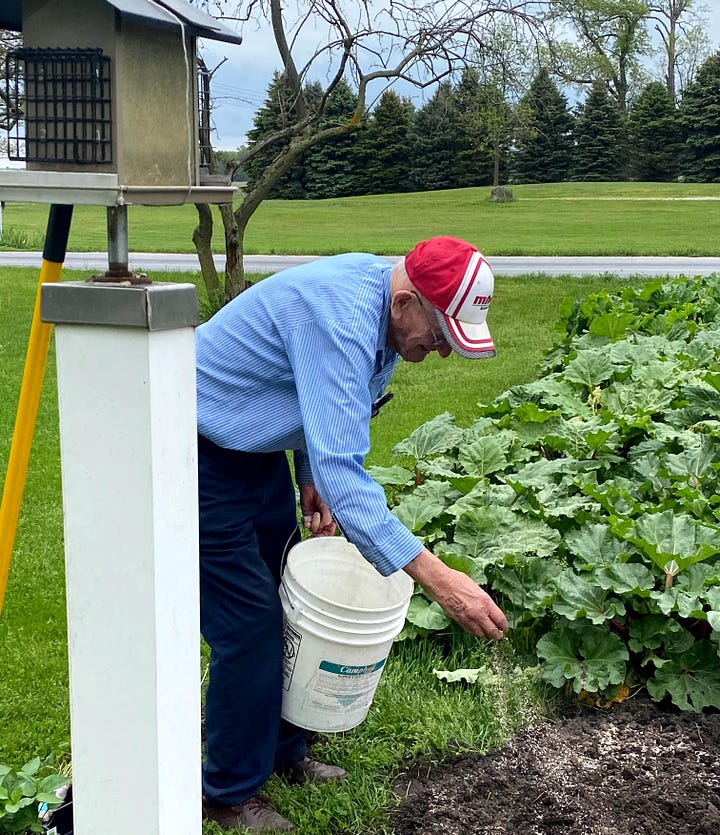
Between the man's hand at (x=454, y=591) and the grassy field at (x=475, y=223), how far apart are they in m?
20.7

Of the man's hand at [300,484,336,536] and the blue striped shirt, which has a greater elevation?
the blue striped shirt

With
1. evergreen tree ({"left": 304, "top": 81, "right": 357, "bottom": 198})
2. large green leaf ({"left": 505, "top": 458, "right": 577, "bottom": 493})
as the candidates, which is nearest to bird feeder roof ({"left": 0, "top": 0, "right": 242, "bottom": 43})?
large green leaf ({"left": 505, "top": 458, "right": 577, "bottom": 493})

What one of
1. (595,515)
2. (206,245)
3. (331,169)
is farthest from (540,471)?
→ (331,169)

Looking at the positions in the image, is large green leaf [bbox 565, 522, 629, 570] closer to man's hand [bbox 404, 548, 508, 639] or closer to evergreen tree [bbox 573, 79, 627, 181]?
man's hand [bbox 404, 548, 508, 639]

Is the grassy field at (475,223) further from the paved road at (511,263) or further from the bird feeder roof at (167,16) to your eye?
the bird feeder roof at (167,16)

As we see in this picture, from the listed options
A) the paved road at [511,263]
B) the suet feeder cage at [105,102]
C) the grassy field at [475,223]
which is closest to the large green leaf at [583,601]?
the suet feeder cage at [105,102]

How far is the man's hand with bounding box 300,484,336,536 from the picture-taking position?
11.9 feet

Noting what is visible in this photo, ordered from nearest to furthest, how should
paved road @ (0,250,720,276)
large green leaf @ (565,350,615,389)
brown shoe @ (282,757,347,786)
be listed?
brown shoe @ (282,757,347,786) → large green leaf @ (565,350,615,389) → paved road @ (0,250,720,276)

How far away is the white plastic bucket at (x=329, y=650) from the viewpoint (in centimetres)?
297

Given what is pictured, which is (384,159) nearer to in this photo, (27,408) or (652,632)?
(652,632)

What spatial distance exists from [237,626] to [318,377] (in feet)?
2.55

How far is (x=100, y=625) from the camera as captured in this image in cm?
190

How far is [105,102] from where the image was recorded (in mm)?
1878

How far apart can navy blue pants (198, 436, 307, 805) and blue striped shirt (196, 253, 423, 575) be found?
141 millimetres
